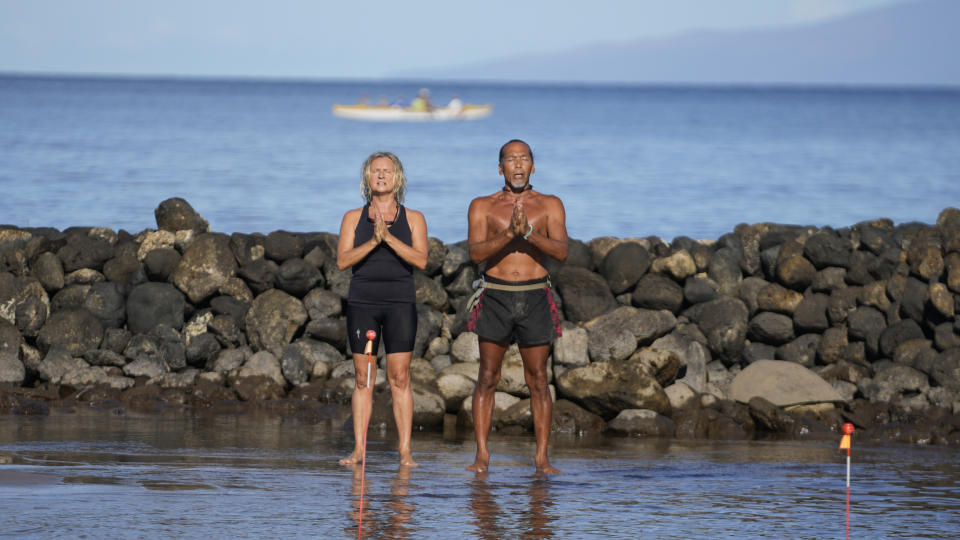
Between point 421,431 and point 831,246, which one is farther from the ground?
point 831,246

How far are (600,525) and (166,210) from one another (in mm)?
9358

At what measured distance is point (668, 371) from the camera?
12680 millimetres

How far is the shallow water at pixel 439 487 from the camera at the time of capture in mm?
7680

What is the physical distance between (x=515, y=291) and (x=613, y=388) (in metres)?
2.87

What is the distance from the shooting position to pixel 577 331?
12906 mm

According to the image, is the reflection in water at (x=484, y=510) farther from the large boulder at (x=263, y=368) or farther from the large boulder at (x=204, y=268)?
the large boulder at (x=204, y=268)

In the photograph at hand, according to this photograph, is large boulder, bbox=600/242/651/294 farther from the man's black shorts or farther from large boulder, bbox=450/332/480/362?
the man's black shorts

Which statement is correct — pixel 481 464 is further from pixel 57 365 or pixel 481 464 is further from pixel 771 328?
pixel 771 328

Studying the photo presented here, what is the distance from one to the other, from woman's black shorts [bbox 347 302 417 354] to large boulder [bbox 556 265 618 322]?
211 inches

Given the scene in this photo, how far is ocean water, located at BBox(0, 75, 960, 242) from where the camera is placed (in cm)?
3462

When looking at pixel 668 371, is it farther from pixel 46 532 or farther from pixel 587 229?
pixel 587 229

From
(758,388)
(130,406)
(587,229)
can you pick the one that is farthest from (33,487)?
(587,229)

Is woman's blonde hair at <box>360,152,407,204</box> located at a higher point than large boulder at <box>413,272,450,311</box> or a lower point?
higher

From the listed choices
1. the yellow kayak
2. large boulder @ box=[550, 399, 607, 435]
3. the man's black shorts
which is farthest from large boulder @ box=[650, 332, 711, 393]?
the yellow kayak
